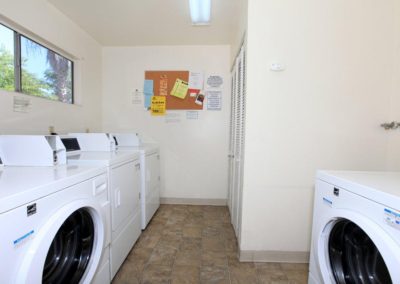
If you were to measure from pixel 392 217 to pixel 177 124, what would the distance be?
2570mm

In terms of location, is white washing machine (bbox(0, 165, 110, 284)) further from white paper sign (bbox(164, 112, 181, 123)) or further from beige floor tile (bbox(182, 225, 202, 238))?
white paper sign (bbox(164, 112, 181, 123))

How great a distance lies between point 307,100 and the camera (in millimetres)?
1624

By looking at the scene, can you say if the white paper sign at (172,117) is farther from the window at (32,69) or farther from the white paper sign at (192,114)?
the window at (32,69)

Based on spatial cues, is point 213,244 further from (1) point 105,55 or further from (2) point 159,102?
(1) point 105,55

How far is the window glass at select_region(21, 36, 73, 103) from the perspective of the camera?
1900mm

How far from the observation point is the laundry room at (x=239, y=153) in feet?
2.98

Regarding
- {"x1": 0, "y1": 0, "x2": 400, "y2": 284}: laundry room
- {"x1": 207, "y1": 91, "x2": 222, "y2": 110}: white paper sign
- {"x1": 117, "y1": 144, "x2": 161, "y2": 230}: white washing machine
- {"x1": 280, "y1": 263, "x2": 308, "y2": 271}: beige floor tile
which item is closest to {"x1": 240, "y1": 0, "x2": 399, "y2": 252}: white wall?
{"x1": 0, "y1": 0, "x2": 400, "y2": 284}: laundry room

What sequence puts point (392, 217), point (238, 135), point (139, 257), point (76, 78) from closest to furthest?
point (392, 217) < point (139, 257) < point (238, 135) < point (76, 78)

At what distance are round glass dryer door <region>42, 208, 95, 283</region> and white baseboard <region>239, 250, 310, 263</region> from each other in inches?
47.2

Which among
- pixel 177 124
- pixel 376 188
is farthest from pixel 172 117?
pixel 376 188

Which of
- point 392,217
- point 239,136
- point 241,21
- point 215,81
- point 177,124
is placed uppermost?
point 241,21

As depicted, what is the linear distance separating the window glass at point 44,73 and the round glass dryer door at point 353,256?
104 inches

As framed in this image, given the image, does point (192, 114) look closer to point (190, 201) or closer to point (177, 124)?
point (177, 124)

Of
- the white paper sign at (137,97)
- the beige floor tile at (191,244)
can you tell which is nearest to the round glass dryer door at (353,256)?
the beige floor tile at (191,244)
